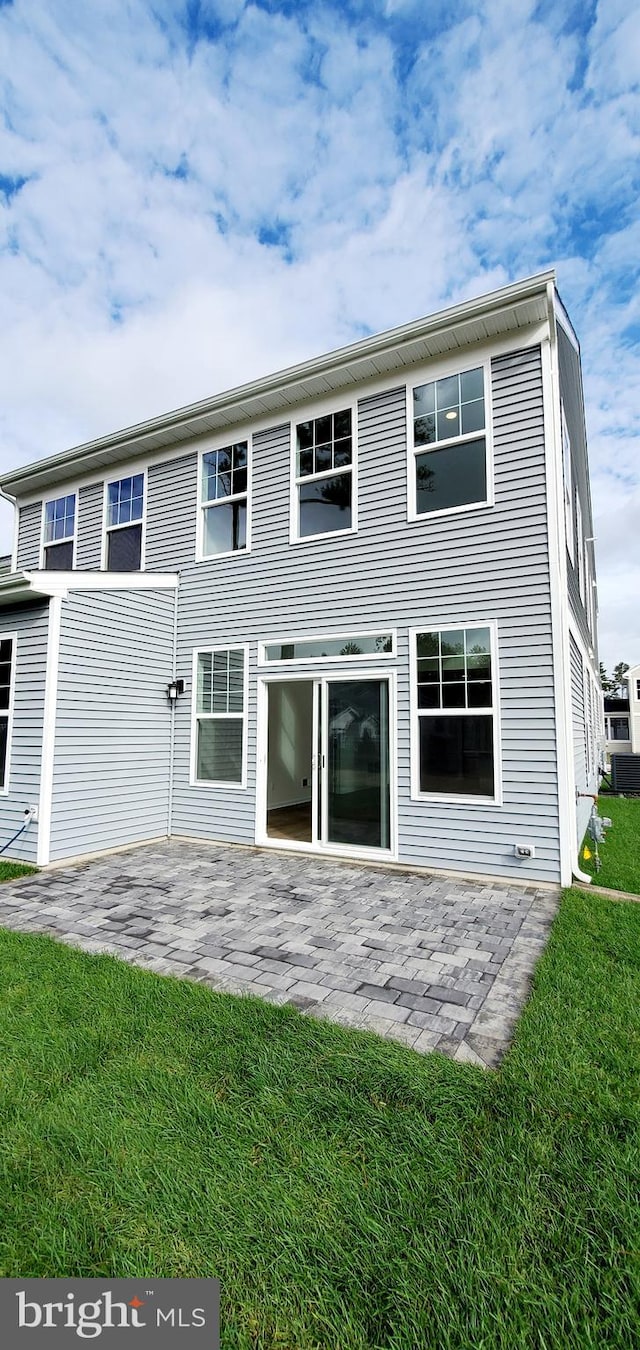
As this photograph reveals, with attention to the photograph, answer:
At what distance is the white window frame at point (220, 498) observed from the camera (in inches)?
287

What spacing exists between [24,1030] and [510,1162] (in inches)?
86.9

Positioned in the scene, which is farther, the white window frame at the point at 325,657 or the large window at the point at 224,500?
the large window at the point at 224,500

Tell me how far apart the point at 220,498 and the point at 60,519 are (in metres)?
3.31

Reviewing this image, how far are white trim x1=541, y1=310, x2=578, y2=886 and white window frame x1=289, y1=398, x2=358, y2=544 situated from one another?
209 centimetres

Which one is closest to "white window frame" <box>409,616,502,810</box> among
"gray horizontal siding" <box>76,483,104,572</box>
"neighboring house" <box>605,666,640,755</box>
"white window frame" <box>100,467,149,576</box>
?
"white window frame" <box>100,467,149,576</box>

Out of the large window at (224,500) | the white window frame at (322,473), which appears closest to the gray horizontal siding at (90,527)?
the large window at (224,500)

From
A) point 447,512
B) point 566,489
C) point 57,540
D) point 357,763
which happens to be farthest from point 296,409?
point 57,540

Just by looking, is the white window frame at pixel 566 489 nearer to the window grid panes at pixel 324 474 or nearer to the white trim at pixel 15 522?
the window grid panes at pixel 324 474

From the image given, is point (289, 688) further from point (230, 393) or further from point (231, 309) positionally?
point (231, 309)

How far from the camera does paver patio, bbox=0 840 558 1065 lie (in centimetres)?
288

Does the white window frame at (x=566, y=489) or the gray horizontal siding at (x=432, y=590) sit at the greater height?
the white window frame at (x=566, y=489)

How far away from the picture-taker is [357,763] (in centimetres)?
623

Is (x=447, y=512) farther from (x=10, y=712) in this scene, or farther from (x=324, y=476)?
(x=10, y=712)

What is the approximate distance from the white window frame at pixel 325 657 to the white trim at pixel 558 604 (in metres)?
1.67
